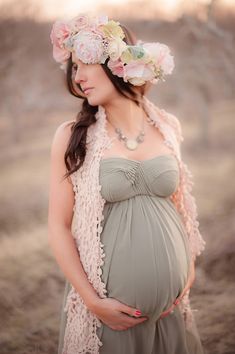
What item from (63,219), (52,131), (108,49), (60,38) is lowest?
(63,219)

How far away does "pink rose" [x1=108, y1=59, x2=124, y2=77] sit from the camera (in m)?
1.90

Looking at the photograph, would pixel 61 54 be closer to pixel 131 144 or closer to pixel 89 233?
pixel 131 144

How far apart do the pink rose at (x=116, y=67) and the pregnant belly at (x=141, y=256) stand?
1.61 ft

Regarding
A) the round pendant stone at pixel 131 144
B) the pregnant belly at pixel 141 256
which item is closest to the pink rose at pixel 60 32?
the round pendant stone at pixel 131 144

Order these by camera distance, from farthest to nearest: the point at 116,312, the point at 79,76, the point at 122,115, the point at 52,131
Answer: the point at 52,131, the point at 122,115, the point at 79,76, the point at 116,312

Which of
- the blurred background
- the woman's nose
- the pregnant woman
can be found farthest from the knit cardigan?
the blurred background

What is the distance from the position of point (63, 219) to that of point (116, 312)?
409mm

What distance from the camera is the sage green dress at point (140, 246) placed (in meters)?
1.85

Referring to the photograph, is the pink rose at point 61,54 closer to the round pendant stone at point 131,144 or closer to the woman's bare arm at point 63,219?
the woman's bare arm at point 63,219

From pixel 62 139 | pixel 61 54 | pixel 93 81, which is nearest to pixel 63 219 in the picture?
pixel 62 139

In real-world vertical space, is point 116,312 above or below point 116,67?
below

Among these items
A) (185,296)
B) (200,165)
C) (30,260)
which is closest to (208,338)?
(185,296)

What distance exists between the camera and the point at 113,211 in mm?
1909

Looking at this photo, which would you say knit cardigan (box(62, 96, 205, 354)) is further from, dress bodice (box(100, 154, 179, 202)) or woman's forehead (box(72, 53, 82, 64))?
woman's forehead (box(72, 53, 82, 64))
